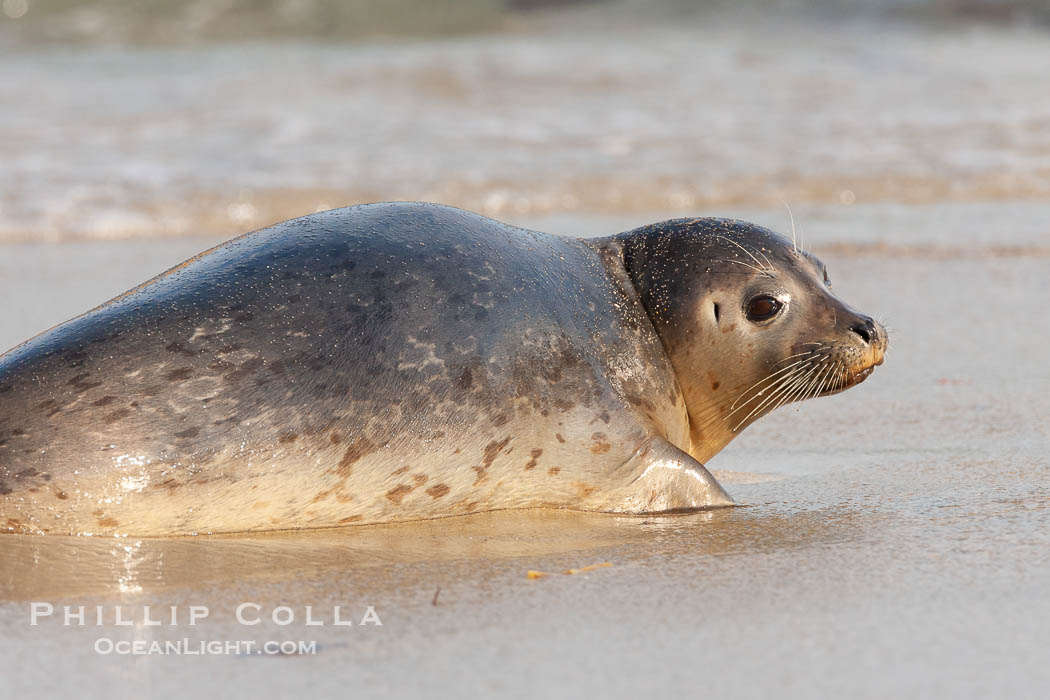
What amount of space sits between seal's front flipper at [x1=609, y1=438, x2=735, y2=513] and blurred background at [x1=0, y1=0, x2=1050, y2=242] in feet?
15.6

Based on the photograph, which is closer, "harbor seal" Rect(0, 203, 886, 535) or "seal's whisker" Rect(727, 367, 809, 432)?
"harbor seal" Rect(0, 203, 886, 535)

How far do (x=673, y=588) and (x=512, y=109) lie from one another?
9.90 metres

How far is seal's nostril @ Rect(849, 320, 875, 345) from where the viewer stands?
4.04 metres

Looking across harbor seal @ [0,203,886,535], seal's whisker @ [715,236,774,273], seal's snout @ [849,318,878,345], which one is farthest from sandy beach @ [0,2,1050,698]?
seal's whisker @ [715,236,774,273]

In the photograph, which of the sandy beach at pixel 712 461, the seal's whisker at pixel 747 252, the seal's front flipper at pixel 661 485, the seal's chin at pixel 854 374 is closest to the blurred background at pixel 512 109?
the sandy beach at pixel 712 461

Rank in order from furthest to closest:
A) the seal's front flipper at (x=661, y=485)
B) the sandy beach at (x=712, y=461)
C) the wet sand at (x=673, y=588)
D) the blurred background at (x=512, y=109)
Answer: the blurred background at (x=512, y=109)
the seal's front flipper at (x=661, y=485)
the sandy beach at (x=712, y=461)
the wet sand at (x=673, y=588)

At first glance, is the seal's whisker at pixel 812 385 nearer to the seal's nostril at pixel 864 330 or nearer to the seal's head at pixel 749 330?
the seal's head at pixel 749 330

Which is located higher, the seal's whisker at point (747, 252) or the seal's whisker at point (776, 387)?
the seal's whisker at point (747, 252)

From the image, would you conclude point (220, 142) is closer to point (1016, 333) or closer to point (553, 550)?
point (1016, 333)

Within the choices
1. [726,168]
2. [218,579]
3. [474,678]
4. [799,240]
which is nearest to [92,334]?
[218,579]

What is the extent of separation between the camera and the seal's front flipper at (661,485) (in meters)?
3.75

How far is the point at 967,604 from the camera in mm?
2889

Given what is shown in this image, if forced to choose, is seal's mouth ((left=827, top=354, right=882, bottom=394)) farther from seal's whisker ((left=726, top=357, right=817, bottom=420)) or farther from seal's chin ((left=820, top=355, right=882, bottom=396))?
seal's whisker ((left=726, top=357, right=817, bottom=420))

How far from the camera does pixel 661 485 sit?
3764 mm
